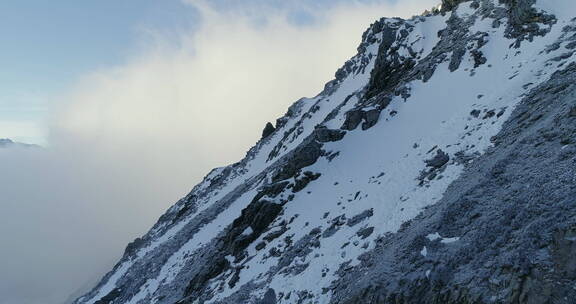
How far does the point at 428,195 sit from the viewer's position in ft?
74.3

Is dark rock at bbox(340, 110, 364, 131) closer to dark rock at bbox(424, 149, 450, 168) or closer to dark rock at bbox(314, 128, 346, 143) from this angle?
dark rock at bbox(314, 128, 346, 143)

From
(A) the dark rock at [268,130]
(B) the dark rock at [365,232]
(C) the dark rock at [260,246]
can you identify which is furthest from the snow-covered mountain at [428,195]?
(A) the dark rock at [268,130]

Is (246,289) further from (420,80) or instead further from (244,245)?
(420,80)

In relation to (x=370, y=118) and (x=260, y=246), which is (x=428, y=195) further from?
(x=370, y=118)

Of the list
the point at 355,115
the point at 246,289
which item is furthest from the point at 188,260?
the point at 355,115

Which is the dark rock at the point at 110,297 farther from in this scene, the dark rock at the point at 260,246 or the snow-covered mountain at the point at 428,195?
the dark rock at the point at 260,246

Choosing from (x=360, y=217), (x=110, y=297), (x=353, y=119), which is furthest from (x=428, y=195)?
(x=110, y=297)

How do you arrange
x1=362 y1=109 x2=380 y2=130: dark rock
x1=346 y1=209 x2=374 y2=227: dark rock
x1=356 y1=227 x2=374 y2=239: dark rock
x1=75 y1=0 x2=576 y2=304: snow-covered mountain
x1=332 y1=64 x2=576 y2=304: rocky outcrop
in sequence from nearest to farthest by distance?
1. x1=332 y1=64 x2=576 y2=304: rocky outcrop
2. x1=75 y1=0 x2=576 y2=304: snow-covered mountain
3. x1=356 y1=227 x2=374 y2=239: dark rock
4. x1=346 y1=209 x2=374 y2=227: dark rock
5. x1=362 y1=109 x2=380 y2=130: dark rock

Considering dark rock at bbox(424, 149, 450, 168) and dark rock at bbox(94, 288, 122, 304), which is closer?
dark rock at bbox(424, 149, 450, 168)

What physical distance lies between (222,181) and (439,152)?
55.9 metres

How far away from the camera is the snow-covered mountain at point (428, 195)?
561 inches

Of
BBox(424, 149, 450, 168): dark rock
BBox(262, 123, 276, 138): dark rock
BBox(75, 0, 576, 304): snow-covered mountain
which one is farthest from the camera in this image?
BBox(262, 123, 276, 138): dark rock

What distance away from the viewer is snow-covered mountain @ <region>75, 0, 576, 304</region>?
14.2 m

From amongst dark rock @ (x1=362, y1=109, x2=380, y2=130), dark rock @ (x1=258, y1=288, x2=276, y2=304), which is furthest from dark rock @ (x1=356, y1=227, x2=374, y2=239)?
dark rock @ (x1=362, y1=109, x2=380, y2=130)
